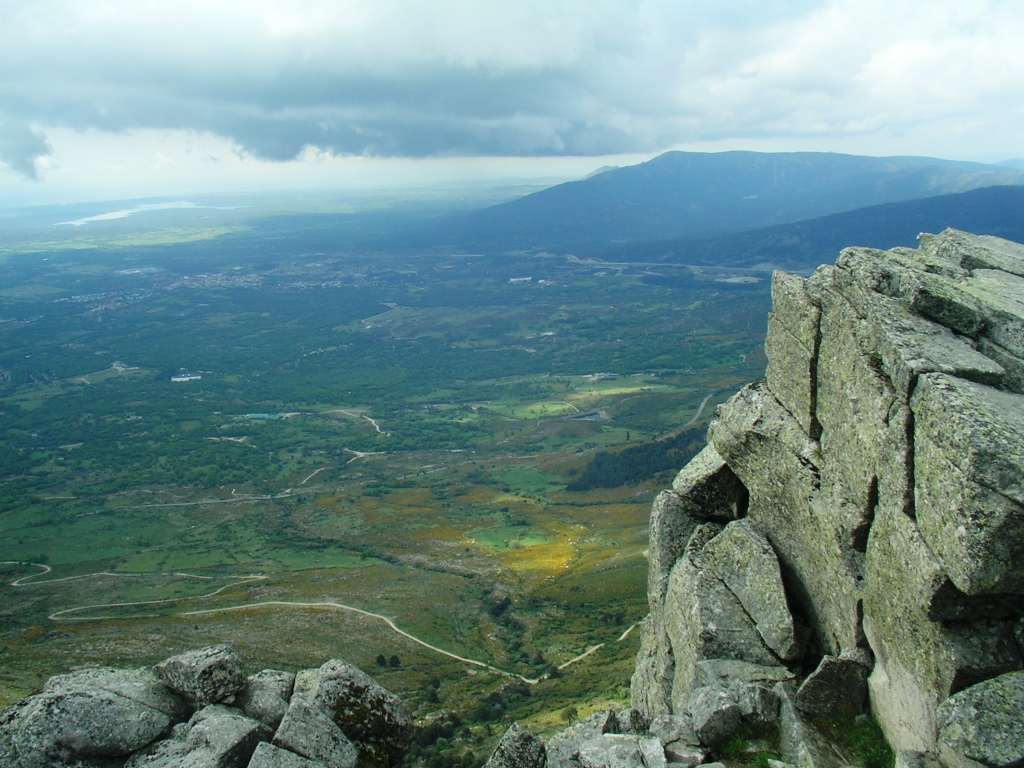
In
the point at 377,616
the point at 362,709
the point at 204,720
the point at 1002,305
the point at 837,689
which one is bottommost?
the point at 377,616

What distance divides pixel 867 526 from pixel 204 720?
17.9 metres

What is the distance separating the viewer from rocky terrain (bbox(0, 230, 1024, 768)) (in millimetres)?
15039

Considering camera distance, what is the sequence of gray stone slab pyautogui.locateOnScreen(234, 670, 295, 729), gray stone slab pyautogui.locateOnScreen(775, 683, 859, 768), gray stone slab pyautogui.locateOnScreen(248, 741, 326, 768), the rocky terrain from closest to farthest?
the rocky terrain, gray stone slab pyautogui.locateOnScreen(775, 683, 859, 768), gray stone slab pyautogui.locateOnScreen(248, 741, 326, 768), gray stone slab pyautogui.locateOnScreen(234, 670, 295, 729)

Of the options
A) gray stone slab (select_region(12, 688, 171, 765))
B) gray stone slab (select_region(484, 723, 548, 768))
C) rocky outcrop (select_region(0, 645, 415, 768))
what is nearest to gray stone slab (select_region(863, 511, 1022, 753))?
gray stone slab (select_region(484, 723, 548, 768))

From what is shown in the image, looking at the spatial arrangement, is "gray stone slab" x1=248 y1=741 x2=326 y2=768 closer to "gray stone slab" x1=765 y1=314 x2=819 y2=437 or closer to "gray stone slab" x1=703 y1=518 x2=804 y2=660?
"gray stone slab" x1=703 y1=518 x2=804 y2=660

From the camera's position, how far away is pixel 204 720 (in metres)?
18.4

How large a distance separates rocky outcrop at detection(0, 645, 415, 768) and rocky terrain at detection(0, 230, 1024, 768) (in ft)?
0.17

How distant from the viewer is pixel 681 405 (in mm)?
187375

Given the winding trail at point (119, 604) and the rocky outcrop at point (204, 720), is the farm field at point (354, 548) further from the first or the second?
the rocky outcrop at point (204, 720)

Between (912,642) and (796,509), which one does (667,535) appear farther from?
(912,642)

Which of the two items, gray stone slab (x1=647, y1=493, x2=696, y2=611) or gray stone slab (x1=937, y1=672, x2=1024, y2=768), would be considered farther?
gray stone slab (x1=647, y1=493, x2=696, y2=611)

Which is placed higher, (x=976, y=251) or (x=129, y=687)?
(x=976, y=251)

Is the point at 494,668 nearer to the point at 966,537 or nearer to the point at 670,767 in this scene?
the point at 670,767

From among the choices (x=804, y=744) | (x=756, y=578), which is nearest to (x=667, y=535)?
(x=756, y=578)
